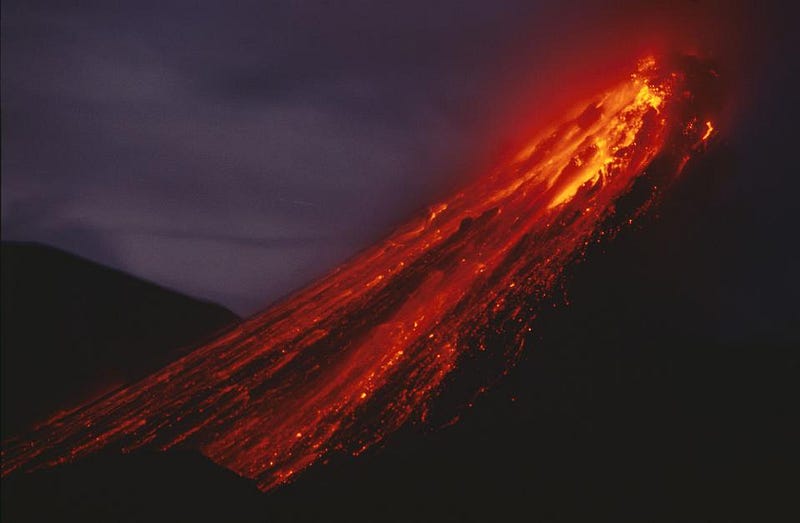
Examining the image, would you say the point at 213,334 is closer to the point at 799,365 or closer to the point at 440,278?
the point at 440,278

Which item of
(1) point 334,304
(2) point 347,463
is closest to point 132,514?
(2) point 347,463

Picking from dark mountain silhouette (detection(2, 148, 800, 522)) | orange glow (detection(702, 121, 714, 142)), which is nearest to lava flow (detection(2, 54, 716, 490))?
orange glow (detection(702, 121, 714, 142))

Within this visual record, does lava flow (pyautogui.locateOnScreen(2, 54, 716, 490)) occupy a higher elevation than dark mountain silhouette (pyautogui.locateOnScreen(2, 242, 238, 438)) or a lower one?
lower

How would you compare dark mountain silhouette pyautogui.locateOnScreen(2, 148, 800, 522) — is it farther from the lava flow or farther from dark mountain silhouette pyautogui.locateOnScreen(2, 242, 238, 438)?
dark mountain silhouette pyautogui.locateOnScreen(2, 242, 238, 438)

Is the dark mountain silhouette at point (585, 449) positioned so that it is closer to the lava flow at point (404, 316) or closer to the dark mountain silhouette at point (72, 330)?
the lava flow at point (404, 316)

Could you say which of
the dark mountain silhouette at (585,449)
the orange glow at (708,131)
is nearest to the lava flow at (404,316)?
the orange glow at (708,131)

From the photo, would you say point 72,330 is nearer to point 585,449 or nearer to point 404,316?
point 404,316
